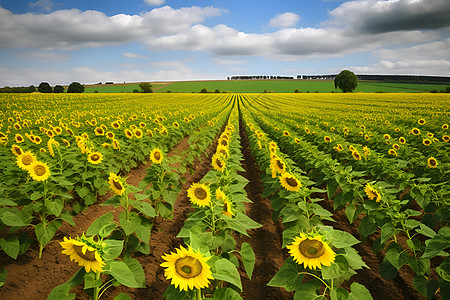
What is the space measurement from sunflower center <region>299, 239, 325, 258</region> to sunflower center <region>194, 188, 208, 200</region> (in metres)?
1.40

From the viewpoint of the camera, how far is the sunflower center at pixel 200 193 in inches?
121

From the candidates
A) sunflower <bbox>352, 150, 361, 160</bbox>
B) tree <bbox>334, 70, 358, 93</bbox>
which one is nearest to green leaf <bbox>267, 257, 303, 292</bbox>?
→ sunflower <bbox>352, 150, 361, 160</bbox>

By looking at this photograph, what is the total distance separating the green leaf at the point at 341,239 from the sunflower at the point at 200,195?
1416mm

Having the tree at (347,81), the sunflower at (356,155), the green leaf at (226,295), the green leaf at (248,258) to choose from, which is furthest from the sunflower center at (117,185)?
the tree at (347,81)

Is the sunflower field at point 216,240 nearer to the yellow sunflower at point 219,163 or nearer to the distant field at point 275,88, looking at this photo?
the yellow sunflower at point 219,163

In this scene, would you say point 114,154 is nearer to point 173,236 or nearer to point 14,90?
point 173,236

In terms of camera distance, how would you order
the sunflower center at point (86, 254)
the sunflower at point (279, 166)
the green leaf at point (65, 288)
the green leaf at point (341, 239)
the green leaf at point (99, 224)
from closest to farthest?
the sunflower center at point (86, 254), the green leaf at point (65, 288), the green leaf at point (341, 239), the green leaf at point (99, 224), the sunflower at point (279, 166)

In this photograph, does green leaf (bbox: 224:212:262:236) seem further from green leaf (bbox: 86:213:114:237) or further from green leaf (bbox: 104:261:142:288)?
green leaf (bbox: 86:213:114:237)

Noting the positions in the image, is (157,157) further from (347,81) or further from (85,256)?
(347,81)

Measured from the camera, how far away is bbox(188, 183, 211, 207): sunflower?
3008 millimetres

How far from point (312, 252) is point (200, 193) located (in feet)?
5.16

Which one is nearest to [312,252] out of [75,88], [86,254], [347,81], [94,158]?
[86,254]

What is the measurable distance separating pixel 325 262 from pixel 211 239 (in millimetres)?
1160

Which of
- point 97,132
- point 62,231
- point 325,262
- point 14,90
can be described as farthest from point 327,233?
point 14,90
